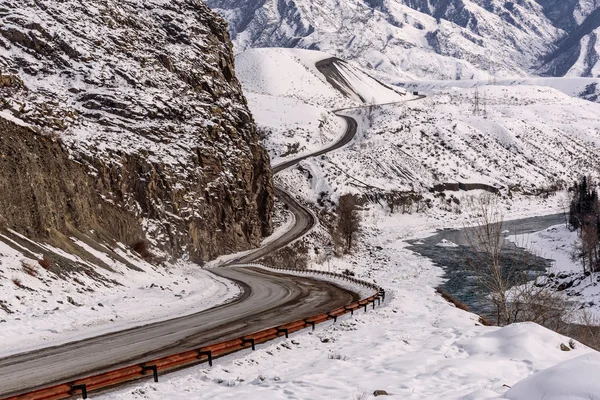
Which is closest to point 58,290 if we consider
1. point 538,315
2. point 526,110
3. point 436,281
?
point 538,315

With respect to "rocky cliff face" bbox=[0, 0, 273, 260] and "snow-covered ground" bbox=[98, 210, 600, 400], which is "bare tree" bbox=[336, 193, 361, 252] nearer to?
"rocky cliff face" bbox=[0, 0, 273, 260]

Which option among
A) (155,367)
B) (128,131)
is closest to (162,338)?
(155,367)

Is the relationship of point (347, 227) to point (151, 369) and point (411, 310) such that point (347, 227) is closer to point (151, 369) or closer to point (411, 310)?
point (411, 310)

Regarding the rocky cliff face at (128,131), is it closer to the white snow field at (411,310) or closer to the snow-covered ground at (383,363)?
the white snow field at (411,310)

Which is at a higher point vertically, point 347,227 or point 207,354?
point 207,354

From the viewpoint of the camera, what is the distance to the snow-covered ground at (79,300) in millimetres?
17844

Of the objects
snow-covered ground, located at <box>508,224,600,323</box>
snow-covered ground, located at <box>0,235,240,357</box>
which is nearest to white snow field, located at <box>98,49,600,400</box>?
snow-covered ground, located at <box>0,235,240,357</box>

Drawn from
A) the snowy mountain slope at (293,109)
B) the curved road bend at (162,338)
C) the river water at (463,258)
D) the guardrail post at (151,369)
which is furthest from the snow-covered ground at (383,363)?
the snowy mountain slope at (293,109)

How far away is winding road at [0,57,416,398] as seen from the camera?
13.2 meters

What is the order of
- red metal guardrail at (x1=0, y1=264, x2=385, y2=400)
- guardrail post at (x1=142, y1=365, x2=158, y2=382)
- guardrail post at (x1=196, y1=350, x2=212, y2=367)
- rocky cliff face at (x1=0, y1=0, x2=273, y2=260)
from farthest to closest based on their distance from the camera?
rocky cliff face at (x1=0, y1=0, x2=273, y2=260) < guardrail post at (x1=196, y1=350, x2=212, y2=367) < guardrail post at (x1=142, y1=365, x2=158, y2=382) < red metal guardrail at (x1=0, y1=264, x2=385, y2=400)

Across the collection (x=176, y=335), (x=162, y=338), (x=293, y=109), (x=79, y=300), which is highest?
(x=293, y=109)

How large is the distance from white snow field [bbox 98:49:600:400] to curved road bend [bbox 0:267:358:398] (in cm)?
219

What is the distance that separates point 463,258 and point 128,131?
4406cm

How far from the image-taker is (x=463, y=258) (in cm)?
6712
